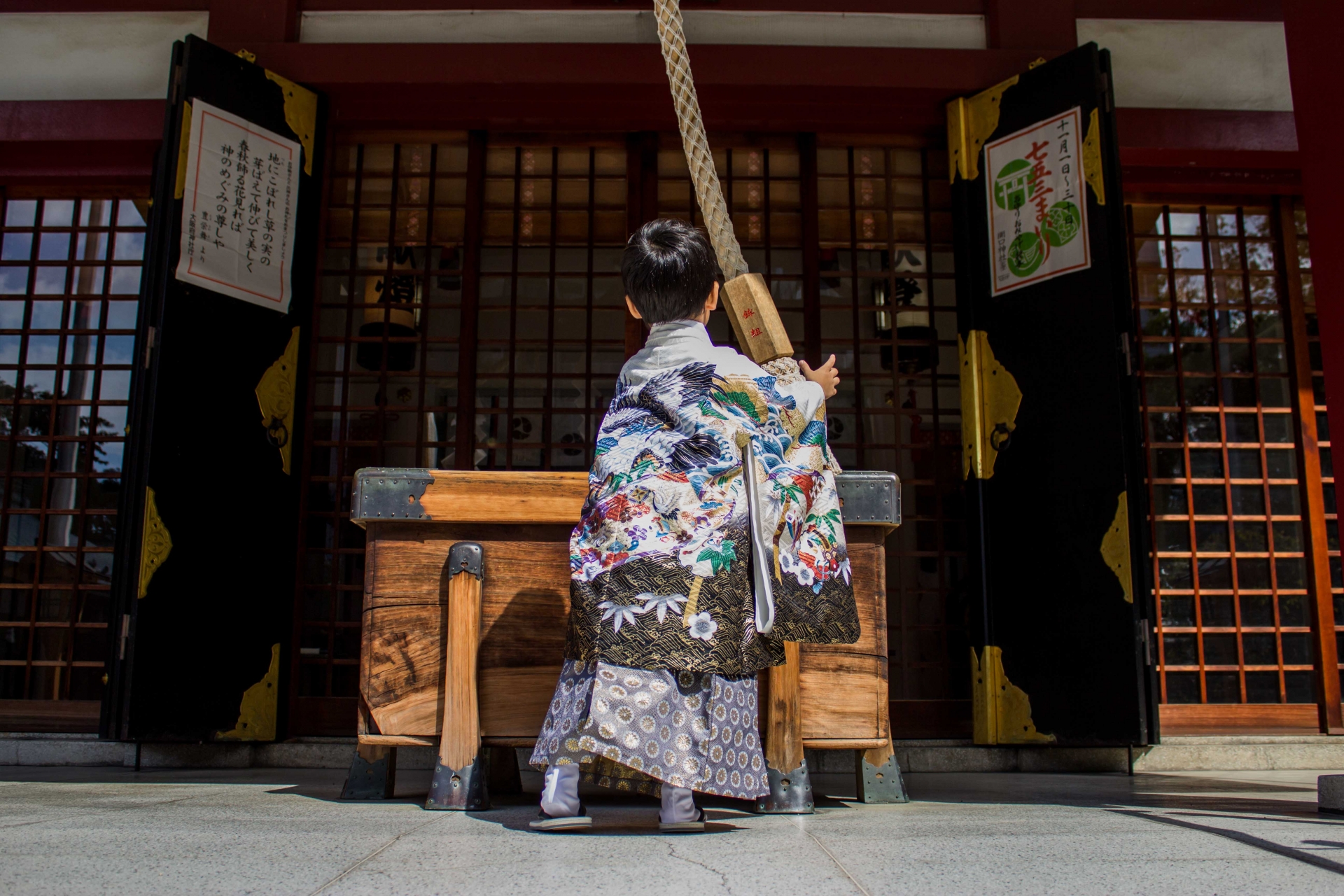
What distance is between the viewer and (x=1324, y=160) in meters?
2.77

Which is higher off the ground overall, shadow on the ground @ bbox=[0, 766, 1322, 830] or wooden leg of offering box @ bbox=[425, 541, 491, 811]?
wooden leg of offering box @ bbox=[425, 541, 491, 811]

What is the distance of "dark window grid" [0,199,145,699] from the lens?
5238 millimetres

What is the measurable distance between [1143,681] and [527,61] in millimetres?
3939

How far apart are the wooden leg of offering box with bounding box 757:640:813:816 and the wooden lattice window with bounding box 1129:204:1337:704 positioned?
328cm

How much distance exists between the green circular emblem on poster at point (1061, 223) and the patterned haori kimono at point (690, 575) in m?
2.52

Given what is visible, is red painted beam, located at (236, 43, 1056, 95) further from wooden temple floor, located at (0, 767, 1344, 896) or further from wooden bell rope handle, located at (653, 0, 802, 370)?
wooden temple floor, located at (0, 767, 1344, 896)

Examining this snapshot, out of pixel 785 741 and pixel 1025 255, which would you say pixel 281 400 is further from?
pixel 1025 255

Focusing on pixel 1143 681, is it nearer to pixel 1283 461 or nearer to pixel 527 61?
pixel 1283 461

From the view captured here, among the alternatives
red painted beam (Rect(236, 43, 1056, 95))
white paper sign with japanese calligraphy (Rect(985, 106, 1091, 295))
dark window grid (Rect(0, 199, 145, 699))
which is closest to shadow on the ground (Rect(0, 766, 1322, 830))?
dark window grid (Rect(0, 199, 145, 699))

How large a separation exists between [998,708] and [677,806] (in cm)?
264

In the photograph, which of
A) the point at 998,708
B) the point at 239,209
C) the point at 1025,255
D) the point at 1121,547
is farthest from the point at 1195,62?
the point at 239,209

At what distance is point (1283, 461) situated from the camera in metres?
5.19

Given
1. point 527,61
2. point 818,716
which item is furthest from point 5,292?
point 818,716

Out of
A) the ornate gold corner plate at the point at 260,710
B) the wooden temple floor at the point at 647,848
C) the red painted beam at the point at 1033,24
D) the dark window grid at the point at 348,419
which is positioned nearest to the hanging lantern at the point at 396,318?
the dark window grid at the point at 348,419
